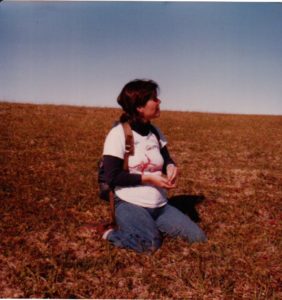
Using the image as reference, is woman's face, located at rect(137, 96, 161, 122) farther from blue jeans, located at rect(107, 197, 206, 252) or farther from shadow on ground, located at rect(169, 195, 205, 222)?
shadow on ground, located at rect(169, 195, 205, 222)

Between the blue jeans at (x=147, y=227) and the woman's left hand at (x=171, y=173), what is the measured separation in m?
0.36

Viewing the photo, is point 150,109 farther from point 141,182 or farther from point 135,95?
point 141,182

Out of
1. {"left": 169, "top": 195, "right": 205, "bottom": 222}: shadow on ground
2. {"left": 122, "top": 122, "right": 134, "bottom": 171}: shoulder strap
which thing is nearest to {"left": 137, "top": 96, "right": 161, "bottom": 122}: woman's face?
{"left": 122, "top": 122, "right": 134, "bottom": 171}: shoulder strap

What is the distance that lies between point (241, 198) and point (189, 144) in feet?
18.5

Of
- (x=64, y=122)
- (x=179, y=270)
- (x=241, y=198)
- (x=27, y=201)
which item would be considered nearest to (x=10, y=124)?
(x=64, y=122)

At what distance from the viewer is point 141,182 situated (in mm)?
3938

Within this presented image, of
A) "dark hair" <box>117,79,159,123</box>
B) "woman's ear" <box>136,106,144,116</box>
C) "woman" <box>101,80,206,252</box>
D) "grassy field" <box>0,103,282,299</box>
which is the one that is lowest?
"grassy field" <box>0,103,282,299</box>

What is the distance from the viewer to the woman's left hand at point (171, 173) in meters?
4.13

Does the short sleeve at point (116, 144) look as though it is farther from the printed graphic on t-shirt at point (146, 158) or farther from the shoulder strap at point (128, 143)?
the printed graphic on t-shirt at point (146, 158)

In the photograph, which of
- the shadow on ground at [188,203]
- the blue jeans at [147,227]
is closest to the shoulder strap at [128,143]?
the blue jeans at [147,227]

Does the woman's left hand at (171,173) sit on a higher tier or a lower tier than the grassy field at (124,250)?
higher

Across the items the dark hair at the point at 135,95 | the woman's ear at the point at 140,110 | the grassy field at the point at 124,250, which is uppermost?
the dark hair at the point at 135,95

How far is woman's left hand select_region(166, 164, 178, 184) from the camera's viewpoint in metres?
4.13

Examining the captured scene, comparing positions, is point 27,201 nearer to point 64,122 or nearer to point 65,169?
point 65,169
